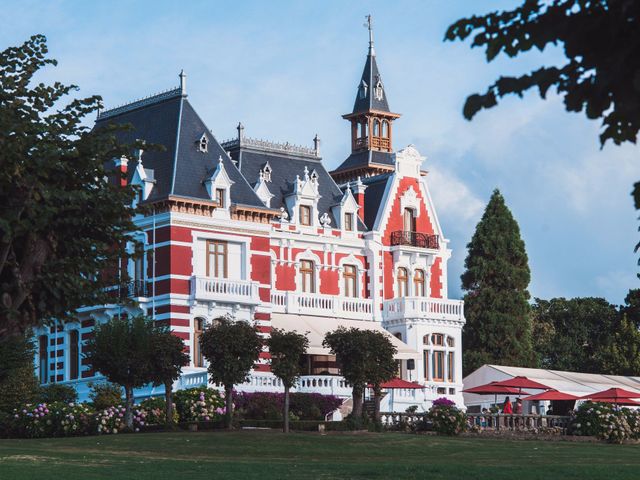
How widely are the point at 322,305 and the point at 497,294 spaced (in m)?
21.1

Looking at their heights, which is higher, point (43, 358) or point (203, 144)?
point (203, 144)

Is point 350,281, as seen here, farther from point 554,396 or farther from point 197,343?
point 554,396

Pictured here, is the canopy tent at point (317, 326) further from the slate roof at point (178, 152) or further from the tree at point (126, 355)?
the tree at point (126, 355)

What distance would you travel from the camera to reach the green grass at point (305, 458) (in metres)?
27.8

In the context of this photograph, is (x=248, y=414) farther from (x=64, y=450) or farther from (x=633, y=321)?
(x=633, y=321)

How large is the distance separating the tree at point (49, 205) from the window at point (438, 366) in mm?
42253

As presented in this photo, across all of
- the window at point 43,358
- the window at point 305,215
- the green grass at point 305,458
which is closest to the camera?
the green grass at point 305,458

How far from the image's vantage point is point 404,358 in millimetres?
58938

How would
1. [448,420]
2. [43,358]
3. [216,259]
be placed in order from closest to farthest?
[448,420] → [216,259] → [43,358]

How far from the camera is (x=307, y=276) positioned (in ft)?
204

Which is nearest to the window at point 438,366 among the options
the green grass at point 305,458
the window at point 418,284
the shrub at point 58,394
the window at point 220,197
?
the window at point 418,284

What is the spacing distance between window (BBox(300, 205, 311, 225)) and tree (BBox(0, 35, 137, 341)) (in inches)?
1624

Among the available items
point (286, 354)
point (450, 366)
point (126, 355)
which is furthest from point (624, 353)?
point (126, 355)

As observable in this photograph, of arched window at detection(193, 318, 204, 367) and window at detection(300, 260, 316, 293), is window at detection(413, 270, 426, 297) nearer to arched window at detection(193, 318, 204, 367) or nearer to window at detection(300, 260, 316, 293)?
window at detection(300, 260, 316, 293)
